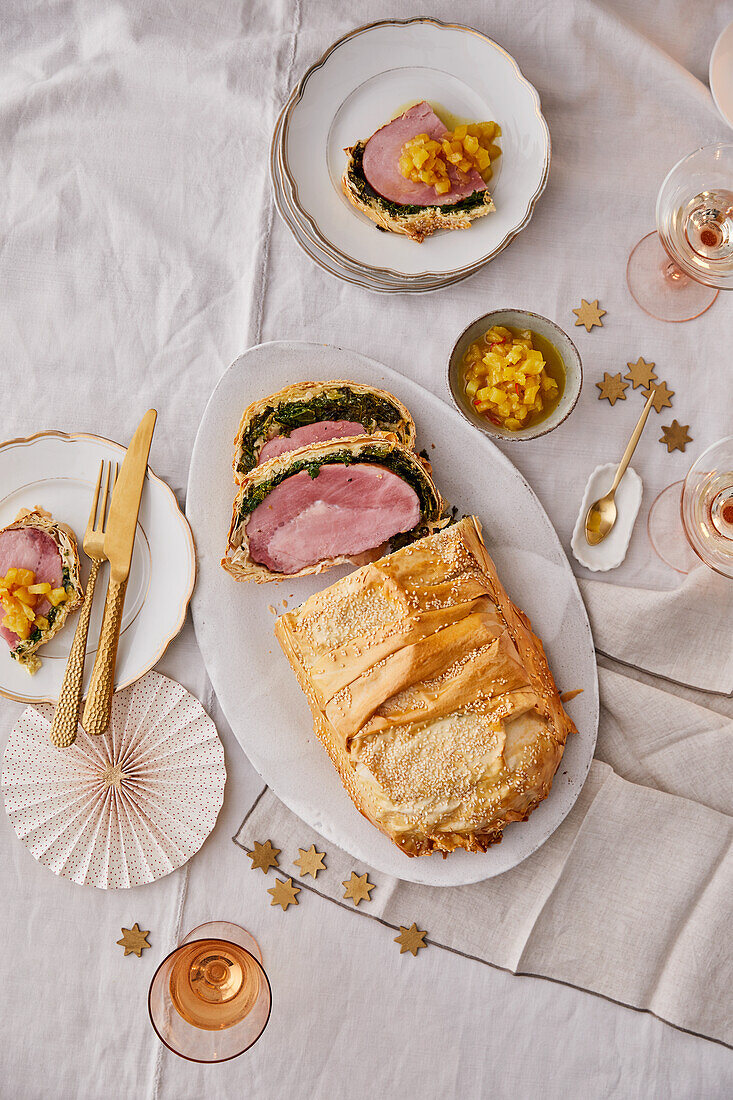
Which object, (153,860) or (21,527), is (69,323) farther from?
(153,860)

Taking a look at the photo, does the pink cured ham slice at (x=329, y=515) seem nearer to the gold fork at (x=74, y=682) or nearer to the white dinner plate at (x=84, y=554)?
the white dinner plate at (x=84, y=554)

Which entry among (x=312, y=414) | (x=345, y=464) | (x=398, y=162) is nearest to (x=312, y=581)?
(x=345, y=464)

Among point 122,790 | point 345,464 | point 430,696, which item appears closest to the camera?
point 430,696

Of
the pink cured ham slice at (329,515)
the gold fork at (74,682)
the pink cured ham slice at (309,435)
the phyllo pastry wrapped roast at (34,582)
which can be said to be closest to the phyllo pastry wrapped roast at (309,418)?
the pink cured ham slice at (309,435)

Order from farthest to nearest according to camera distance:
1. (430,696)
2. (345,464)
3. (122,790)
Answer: (122,790) < (345,464) < (430,696)

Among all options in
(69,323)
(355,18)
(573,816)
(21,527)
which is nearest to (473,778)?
(573,816)

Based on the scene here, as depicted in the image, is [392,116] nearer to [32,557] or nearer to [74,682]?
[32,557]

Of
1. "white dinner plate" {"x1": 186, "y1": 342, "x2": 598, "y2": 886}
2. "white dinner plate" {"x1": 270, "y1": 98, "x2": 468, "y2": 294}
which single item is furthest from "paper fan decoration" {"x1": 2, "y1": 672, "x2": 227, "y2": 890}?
"white dinner plate" {"x1": 270, "y1": 98, "x2": 468, "y2": 294}
